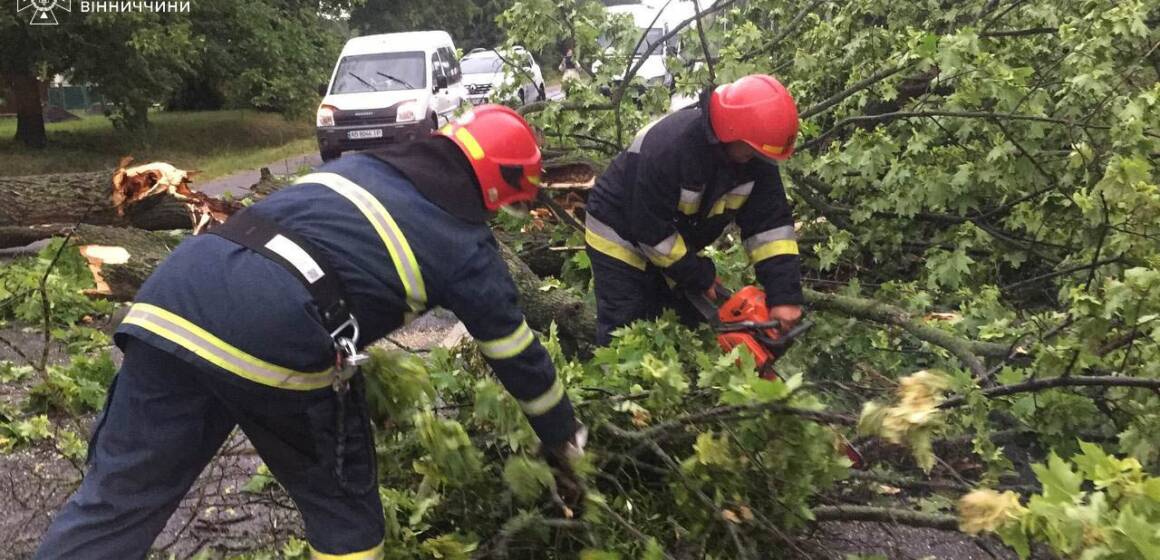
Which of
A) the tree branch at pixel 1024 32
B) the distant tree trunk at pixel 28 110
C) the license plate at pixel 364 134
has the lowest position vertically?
the distant tree trunk at pixel 28 110

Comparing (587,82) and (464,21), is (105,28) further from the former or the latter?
(464,21)

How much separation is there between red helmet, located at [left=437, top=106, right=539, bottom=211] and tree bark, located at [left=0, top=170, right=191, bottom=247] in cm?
383

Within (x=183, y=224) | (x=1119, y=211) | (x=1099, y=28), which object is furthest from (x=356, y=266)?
(x=183, y=224)

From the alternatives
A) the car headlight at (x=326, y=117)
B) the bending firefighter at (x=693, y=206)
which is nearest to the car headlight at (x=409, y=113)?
the car headlight at (x=326, y=117)

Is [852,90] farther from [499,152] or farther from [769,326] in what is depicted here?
[499,152]

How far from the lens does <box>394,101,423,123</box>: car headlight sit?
11289 mm

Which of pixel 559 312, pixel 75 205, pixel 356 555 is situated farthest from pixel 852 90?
pixel 75 205

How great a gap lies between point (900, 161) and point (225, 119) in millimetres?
17959

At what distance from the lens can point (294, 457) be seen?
207 centimetres

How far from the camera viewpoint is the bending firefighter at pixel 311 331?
1855 mm

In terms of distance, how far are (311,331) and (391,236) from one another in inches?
10.5

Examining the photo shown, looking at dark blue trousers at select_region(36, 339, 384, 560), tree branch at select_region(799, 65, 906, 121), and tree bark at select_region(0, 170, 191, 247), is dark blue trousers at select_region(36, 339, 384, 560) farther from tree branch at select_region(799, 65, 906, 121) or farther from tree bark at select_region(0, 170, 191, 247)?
tree bark at select_region(0, 170, 191, 247)

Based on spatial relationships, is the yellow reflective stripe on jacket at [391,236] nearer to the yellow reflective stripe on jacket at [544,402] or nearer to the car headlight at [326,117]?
the yellow reflective stripe on jacket at [544,402]

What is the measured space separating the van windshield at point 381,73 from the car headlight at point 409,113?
2.13ft
